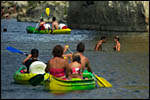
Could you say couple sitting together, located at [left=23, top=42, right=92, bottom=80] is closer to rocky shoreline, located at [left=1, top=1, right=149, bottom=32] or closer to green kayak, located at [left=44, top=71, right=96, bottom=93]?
green kayak, located at [left=44, top=71, right=96, bottom=93]

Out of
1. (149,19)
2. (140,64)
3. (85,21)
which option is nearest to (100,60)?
(140,64)

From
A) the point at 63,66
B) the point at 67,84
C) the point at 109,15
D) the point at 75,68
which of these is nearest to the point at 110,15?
the point at 109,15

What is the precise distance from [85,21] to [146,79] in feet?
146

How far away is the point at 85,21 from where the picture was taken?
211ft

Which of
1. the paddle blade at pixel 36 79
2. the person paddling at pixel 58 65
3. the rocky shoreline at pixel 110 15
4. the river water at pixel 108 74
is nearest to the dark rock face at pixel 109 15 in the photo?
the rocky shoreline at pixel 110 15

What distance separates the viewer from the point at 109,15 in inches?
2302

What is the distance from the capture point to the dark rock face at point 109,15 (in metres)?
55.3

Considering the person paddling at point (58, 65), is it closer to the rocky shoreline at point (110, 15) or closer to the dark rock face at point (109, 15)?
the rocky shoreline at point (110, 15)

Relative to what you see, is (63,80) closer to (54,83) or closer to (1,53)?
(54,83)

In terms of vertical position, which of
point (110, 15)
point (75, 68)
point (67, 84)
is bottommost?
point (67, 84)

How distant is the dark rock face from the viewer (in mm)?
55334

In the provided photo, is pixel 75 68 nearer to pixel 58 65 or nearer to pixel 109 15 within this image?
pixel 58 65

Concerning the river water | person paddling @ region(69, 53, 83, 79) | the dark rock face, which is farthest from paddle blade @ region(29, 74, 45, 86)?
the dark rock face

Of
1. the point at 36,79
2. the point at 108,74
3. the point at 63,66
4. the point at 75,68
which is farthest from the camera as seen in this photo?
the point at 108,74
